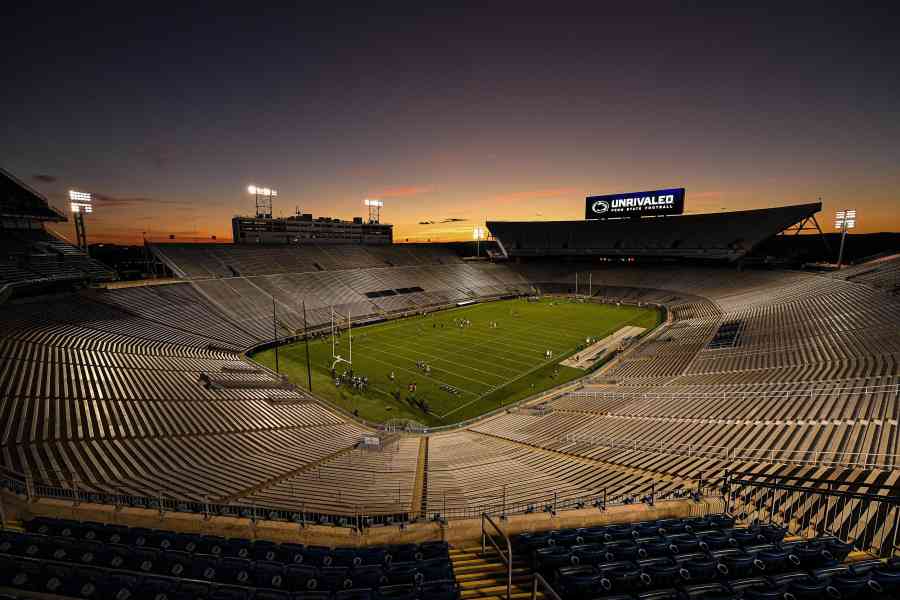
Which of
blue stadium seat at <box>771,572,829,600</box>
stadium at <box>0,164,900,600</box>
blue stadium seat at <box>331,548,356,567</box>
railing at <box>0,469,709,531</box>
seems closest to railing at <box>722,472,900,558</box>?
stadium at <box>0,164,900,600</box>

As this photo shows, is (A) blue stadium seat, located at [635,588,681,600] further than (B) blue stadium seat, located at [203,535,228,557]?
No

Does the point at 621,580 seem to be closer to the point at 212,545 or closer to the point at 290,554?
the point at 290,554

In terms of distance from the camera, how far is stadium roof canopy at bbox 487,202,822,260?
57844 millimetres

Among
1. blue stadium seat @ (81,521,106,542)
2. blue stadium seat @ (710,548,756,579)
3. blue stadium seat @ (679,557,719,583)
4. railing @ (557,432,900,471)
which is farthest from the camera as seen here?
railing @ (557,432,900,471)

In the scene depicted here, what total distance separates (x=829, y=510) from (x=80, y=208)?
182ft

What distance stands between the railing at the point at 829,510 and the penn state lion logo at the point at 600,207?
6606 cm

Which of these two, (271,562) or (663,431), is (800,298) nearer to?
(663,431)

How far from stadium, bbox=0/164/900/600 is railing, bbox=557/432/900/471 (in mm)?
107

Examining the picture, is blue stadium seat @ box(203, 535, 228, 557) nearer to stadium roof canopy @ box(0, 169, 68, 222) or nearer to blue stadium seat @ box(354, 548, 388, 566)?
blue stadium seat @ box(354, 548, 388, 566)

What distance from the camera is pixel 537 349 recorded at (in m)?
36.5

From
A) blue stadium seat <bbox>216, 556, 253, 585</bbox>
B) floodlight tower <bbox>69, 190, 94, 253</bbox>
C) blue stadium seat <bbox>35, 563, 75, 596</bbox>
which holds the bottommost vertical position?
blue stadium seat <bbox>216, 556, 253, 585</bbox>

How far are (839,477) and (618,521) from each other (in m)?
5.85

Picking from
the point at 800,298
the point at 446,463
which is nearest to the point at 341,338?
the point at 446,463

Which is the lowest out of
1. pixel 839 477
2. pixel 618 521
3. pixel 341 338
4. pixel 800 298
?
pixel 341 338
